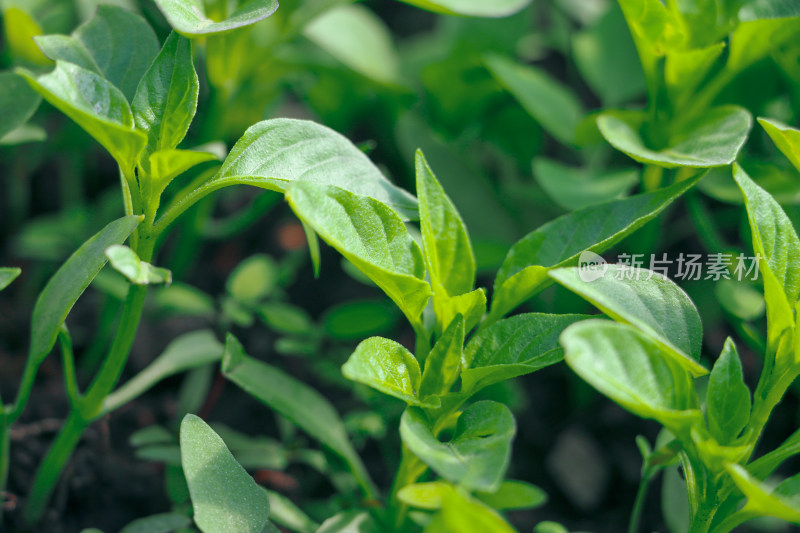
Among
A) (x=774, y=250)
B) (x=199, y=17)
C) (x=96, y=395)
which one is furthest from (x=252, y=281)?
(x=774, y=250)

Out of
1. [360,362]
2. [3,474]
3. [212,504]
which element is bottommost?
[3,474]

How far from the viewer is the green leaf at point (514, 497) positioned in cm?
70

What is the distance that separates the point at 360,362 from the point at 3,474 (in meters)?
0.48

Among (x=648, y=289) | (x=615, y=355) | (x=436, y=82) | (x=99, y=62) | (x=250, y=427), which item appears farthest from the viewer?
(x=436, y=82)

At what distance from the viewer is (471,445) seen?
574 millimetres

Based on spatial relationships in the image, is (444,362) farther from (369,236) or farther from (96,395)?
(96,395)

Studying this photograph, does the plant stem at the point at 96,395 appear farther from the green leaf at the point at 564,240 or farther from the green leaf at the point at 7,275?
the green leaf at the point at 564,240

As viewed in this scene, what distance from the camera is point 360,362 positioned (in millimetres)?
577

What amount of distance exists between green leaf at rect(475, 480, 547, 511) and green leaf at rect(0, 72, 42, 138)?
678 mm

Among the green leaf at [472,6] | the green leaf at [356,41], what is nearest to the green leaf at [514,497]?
the green leaf at [472,6]

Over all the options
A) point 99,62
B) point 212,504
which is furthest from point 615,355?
point 99,62

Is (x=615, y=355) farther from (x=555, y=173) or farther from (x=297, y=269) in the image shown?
(x=297, y=269)

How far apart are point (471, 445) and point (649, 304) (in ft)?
0.68

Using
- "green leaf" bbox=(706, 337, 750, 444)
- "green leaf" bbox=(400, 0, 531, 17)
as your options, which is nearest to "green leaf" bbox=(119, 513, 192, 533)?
"green leaf" bbox=(706, 337, 750, 444)
